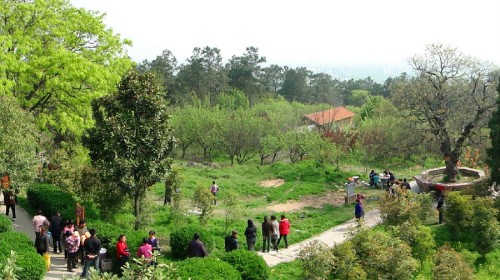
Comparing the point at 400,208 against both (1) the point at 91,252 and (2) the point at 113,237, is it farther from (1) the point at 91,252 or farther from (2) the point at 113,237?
(1) the point at 91,252

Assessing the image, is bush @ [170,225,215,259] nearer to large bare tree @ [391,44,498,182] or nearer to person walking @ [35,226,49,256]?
person walking @ [35,226,49,256]

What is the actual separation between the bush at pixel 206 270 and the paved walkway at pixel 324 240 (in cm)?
416

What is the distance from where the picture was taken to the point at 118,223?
18250 millimetres

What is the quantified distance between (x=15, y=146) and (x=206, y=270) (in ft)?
26.5

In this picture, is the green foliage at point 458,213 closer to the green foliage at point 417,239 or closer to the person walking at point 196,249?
the green foliage at point 417,239

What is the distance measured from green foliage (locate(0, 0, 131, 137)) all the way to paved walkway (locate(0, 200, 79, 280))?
4.29 m

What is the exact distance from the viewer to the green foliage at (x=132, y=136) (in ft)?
51.8

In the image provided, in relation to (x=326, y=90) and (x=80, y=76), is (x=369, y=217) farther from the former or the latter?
(x=326, y=90)

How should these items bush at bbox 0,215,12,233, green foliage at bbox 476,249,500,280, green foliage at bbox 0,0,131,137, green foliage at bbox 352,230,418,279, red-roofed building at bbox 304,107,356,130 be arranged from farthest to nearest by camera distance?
red-roofed building at bbox 304,107,356,130 → green foliage at bbox 0,0,131,137 → green foliage at bbox 476,249,500,280 → bush at bbox 0,215,12,233 → green foliage at bbox 352,230,418,279

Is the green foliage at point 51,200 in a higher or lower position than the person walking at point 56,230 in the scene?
higher

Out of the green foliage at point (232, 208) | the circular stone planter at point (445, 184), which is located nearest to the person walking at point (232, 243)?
the green foliage at point (232, 208)

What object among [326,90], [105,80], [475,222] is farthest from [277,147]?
[326,90]

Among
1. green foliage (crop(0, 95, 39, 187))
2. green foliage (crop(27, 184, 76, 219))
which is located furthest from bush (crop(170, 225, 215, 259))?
green foliage (crop(0, 95, 39, 187))

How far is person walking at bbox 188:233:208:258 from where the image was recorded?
571 inches
